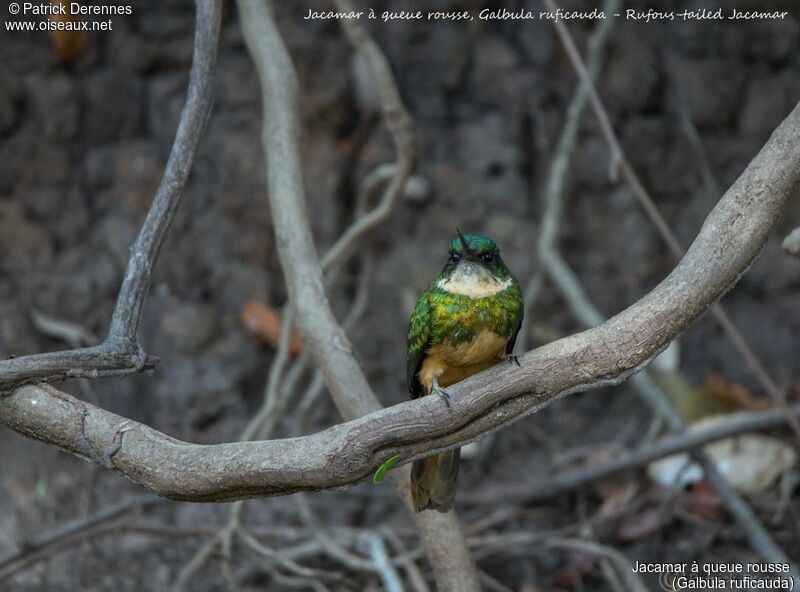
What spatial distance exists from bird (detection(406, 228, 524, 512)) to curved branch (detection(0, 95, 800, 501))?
37 cm

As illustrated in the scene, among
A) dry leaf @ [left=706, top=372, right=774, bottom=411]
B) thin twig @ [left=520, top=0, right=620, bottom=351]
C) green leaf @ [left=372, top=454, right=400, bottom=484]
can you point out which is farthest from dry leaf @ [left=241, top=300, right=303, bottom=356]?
green leaf @ [left=372, top=454, right=400, bottom=484]

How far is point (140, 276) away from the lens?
1.90m

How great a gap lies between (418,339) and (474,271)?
20 cm

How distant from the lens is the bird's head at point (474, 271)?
2240mm

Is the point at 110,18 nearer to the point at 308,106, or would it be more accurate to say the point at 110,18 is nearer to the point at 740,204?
the point at 308,106

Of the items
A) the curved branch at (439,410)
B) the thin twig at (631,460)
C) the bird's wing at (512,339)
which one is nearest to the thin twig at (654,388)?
the thin twig at (631,460)

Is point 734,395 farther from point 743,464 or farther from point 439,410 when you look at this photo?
point 439,410

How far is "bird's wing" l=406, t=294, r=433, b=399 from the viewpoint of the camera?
2.23 meters

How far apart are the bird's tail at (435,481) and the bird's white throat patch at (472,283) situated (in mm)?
347

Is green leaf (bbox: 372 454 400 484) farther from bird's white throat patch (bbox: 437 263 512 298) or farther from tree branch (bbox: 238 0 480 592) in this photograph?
bird's white throat patch (bbox: 437 263 512 298)

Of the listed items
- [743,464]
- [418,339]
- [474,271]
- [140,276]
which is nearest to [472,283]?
[474,271]

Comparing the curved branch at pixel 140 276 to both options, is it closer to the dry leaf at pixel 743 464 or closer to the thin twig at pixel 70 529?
the thin twig at pixel 70 529

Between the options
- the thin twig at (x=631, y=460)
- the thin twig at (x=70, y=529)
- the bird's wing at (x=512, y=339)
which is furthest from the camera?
the thin twig at (x=631, y=460)

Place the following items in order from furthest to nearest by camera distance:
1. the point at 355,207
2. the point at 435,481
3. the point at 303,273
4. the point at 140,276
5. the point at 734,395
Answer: the point at 355,207 → the point at 734,395 → the point at 303,273 → the point at 435,481 → the point at 140,276
